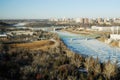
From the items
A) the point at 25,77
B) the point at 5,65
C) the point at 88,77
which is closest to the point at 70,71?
the point at 88,77

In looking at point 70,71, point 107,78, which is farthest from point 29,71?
point 107,78

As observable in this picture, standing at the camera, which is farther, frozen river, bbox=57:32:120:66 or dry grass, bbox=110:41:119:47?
dry grass, bbox=110:41:119:47

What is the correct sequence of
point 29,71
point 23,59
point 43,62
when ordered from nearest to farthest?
1. point 29,71
2. point 43,62
3. point 23,59

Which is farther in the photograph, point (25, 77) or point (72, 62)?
point (72, 62)

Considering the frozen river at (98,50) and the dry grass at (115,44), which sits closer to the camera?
the frozen river at (98,50)

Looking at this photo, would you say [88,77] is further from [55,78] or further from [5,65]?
[5,65]

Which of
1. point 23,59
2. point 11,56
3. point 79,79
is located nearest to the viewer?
point 79,79

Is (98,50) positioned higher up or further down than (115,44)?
higher up

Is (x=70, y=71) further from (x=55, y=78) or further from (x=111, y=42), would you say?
(x=111, y=42)

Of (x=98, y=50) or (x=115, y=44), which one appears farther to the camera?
(x=115, y=44)
